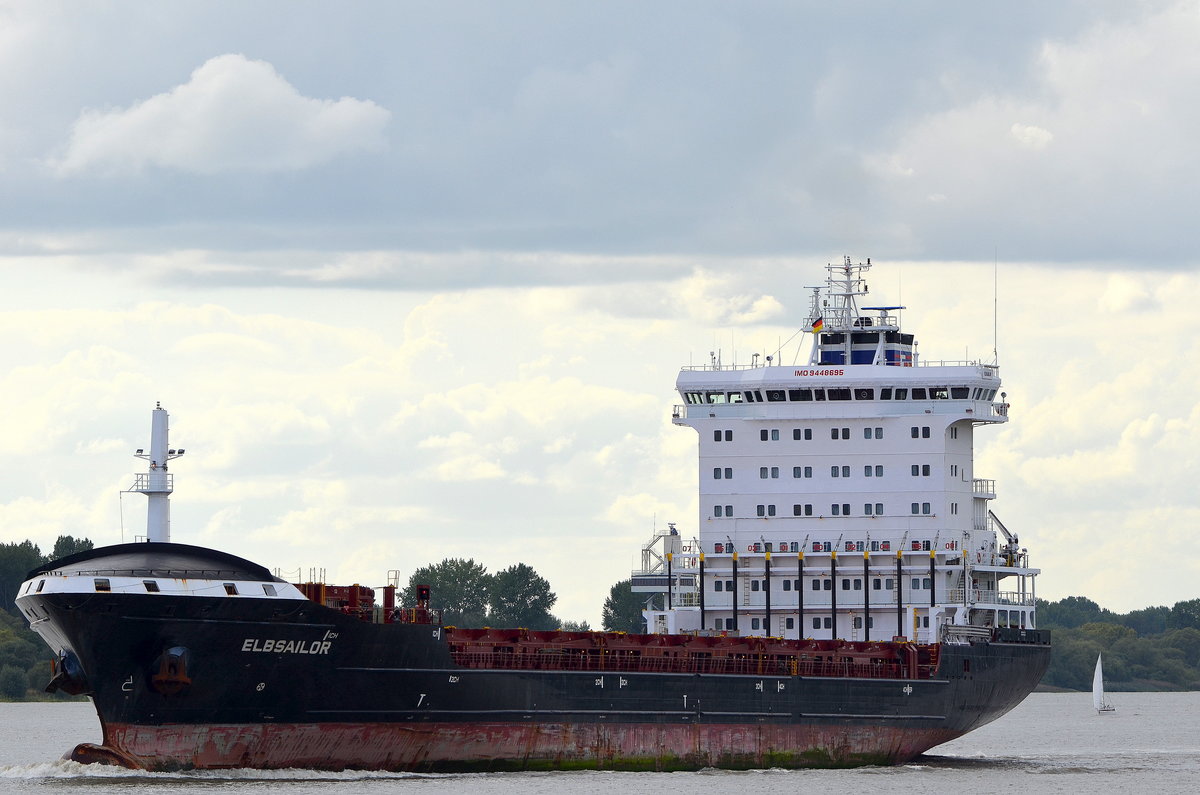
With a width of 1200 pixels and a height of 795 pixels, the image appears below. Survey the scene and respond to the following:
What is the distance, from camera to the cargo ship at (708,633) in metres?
39.9

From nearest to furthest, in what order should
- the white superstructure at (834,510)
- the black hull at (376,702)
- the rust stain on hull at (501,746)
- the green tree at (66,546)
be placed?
the black hull at (376,702)
the rust stain on hull at (501,746)
the white superstructure at (834,510)
the green tree at (66,546)

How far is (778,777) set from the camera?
45594 mm

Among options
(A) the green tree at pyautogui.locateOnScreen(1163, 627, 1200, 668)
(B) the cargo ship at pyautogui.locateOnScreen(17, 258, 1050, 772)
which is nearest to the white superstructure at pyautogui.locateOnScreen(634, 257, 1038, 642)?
(B) the cargo ship at pyautogui.locateOnScreen(17, 258, 1050, 772)

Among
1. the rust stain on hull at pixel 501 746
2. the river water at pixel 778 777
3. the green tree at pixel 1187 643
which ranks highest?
the green tree at pixel 1187 643

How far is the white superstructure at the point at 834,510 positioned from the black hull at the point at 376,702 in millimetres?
4065

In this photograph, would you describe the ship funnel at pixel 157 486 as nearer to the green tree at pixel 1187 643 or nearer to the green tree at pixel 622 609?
the green tree at pixel 622 609

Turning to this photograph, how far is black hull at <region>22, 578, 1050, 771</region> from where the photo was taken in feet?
130

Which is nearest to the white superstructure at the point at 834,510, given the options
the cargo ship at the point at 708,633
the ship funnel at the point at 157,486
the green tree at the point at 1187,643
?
the cargo ship at the point at 708,633

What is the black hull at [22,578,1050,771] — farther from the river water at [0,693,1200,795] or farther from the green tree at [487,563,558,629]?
the green tree at [487,563,558,629]

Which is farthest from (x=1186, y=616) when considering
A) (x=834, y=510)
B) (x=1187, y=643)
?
(x=834, y=510)

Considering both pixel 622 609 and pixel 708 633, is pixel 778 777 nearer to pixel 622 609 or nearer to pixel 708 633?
pixel 708 633

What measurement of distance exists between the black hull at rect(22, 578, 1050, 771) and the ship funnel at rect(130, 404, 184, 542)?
3399 millimetres

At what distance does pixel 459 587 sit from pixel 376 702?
79915 mm

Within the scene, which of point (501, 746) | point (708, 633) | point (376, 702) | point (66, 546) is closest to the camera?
point (376, 702)
